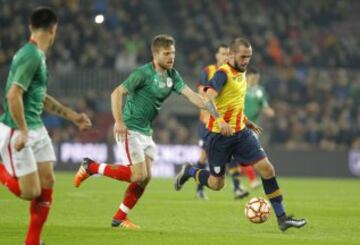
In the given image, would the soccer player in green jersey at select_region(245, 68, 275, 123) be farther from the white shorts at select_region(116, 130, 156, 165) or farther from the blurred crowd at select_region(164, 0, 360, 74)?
the blurred crowd at select_region(164, 0, 360, 74)

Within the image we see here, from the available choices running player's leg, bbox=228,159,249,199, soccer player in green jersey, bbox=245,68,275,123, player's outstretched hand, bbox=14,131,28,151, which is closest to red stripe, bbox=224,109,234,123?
player's outstretched hand, bbox=14,131,28,151

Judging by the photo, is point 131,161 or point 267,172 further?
point 131,161

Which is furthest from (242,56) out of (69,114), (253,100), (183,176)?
(253,100)

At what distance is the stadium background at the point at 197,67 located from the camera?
26.3 meters

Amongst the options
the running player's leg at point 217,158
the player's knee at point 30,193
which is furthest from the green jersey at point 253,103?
the player's knee at point 30,193

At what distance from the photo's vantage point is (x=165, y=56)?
11.3m

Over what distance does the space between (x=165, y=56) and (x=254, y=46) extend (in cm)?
1964

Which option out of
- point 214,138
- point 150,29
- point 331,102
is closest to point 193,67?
point 150,29

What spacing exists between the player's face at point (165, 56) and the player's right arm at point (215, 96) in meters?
0.62

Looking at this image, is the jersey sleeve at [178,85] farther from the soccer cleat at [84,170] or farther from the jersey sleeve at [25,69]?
the jersey sleeve at [25,69]

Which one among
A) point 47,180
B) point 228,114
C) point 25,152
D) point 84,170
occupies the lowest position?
point 84,170

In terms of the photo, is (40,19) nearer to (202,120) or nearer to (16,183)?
(16,183)

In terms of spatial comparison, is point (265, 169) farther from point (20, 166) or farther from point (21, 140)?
point (21, 140)

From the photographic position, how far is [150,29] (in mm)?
30984
